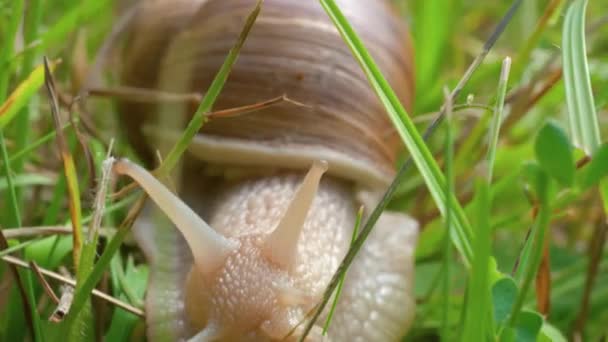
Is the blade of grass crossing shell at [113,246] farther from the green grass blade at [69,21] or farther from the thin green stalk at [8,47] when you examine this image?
the green grass blade at [69,21]

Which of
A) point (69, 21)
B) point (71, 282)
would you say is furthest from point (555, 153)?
point (69, 21)

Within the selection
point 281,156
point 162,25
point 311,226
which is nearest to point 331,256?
point 311,226

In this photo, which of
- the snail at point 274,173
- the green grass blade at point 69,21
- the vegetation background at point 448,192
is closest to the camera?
the vegetation background at point 448,192

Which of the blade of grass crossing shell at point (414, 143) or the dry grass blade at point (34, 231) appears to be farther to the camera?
the dry grass blade at point (34, 231)

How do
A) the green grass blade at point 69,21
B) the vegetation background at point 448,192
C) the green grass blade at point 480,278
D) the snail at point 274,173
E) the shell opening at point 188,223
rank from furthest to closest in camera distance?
the green grass blade at point 69,21 < the snail at point 274,173 < the shell opening at point 188,223 < the vegetation background at point 448,192 < the green grass blade at point 480,278

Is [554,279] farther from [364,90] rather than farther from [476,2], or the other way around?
[476,2]

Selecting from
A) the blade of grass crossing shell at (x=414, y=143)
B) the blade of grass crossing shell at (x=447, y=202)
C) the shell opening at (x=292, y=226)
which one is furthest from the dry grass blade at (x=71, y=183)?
the blade of grass crossing shell at (x=447, y=202)

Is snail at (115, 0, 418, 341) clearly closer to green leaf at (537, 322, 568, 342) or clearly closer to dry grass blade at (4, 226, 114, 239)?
dry grass blade at (4, 226, 114, 239)
